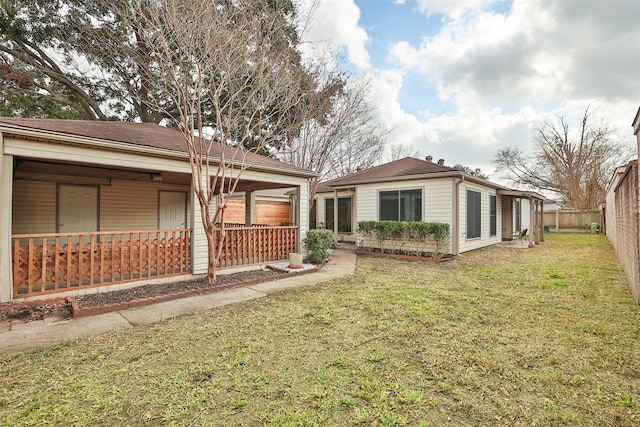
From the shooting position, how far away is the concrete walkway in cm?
325

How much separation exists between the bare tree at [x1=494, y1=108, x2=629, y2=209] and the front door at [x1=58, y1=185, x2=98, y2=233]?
102ft

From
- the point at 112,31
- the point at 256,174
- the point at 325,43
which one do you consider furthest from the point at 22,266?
the point at 325,43

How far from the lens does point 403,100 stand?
1530cm

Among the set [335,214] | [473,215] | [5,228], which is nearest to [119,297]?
[5,228]

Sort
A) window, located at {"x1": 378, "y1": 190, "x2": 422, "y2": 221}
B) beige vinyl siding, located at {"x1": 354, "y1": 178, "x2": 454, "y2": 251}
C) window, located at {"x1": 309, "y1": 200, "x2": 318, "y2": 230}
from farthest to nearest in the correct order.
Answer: window, located at {"x1": 309, "y1": 200, "x2": 318, "y2": 230}
window, located at {"x1": 378, "y1": 190, "x2": 422, "y2": 221}
beige vinyl siding, located at {"x1": 354, "y1": 178, "x2": 454, "y2": 251}

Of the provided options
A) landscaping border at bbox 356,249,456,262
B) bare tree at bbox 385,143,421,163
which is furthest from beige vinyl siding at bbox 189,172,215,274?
bare tree at bbox 385,143,421,163

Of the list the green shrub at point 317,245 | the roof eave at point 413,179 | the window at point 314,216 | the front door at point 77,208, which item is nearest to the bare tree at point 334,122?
the roof eave at point 413,179

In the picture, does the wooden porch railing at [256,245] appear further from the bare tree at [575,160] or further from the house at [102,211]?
the bare tree at [575,160]

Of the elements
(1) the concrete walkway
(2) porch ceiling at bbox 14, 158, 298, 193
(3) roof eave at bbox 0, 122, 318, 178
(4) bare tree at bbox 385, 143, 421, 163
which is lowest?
(1) the concrete walkway

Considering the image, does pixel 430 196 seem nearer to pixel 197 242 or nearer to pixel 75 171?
pixel 197 242

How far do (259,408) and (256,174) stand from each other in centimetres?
574

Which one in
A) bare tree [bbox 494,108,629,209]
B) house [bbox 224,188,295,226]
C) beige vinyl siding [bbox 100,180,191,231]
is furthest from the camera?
bare tree [bbox 494,108,629,209]

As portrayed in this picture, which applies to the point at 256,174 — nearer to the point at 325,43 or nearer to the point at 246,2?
the point at 246,2

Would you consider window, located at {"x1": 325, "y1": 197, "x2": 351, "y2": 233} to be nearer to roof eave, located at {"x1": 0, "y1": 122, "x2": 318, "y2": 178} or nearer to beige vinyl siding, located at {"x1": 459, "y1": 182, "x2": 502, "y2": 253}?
beige vinyl siding, located at {"x1": 459, "y1": 182, "x2": 502, "y2": 253}
